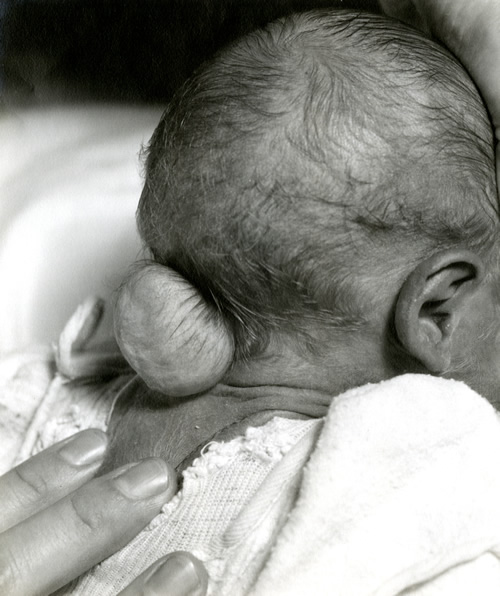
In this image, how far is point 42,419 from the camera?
914 mm

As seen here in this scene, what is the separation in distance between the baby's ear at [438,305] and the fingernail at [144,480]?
0.81ft

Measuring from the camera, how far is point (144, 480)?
63 centimetres

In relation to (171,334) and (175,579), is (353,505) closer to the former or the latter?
(175,579)

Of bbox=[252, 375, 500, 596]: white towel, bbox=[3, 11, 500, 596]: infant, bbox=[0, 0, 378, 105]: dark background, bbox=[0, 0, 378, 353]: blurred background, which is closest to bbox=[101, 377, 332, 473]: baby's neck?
bbox=[3, 11, 500, 596]: infant

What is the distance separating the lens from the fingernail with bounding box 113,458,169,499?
62 centimetres

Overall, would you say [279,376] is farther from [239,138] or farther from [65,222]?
[65,222]

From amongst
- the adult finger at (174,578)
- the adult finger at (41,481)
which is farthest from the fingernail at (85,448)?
the adult finger at (174,578)

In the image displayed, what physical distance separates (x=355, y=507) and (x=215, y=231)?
0.89 feet

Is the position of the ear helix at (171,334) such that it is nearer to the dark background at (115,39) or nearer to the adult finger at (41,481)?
the adult finger at (41,481)

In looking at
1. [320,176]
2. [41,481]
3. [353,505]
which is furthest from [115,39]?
[353,505]

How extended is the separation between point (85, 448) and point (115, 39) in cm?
57

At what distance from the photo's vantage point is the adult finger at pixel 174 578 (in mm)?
547

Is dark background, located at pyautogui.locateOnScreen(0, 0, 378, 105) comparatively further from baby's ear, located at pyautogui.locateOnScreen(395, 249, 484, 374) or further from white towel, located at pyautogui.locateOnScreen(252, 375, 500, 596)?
white towel, located at pyautogui.locateOnScreen(252, 375, 500, 596)

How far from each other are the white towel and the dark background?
1.75ft
